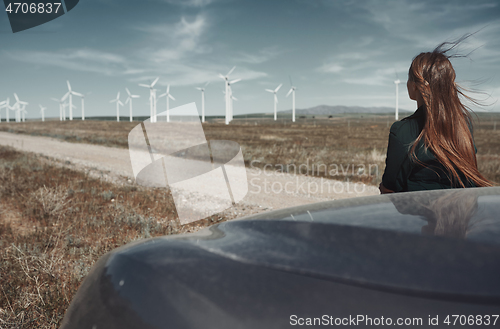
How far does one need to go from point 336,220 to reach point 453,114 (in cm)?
201

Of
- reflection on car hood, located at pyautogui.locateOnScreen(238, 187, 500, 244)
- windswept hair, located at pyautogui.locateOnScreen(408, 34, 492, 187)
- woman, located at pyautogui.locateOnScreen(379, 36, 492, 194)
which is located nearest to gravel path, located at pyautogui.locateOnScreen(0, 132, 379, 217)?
woman, located at pyautogui.locateOnScreen(379, 36, 492, 194)

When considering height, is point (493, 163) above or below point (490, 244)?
below

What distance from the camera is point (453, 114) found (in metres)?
2.51

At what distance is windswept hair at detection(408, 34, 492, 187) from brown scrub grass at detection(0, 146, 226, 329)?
3.07 m

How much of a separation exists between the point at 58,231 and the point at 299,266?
17.2 ft

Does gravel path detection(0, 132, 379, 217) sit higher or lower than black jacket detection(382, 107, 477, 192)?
lower

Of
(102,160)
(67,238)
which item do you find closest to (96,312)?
(67,238)

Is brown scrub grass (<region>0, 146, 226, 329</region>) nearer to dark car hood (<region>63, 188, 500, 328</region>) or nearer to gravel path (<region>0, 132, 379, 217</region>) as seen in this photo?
gravel path (<region>0, 132, 379, 217</region>)

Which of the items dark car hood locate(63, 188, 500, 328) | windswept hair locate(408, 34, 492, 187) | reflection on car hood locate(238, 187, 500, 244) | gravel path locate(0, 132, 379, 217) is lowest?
gravel path locate(0, 132, 379, 217)

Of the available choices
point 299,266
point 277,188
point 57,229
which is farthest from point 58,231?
point 277,188

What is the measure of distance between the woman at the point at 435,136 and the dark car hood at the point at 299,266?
5.23 feet

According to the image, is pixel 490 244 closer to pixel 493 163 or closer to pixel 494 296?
pixel 494 296

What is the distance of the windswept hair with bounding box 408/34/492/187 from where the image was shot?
96.4 inches

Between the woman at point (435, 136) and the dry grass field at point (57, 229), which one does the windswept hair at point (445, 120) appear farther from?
the dry grass field at point (57, 229)
